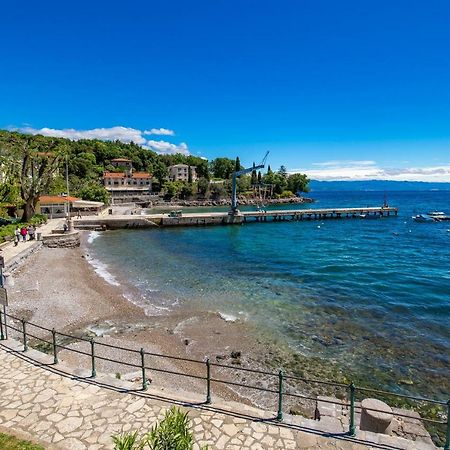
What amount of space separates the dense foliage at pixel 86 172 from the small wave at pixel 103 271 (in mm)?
17339

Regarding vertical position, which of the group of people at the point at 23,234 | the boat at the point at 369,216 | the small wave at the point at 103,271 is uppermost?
the group of people at the point at 23,234

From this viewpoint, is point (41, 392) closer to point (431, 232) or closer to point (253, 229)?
point (253, 229)

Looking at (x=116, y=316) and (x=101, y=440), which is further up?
(x=101, y=440)

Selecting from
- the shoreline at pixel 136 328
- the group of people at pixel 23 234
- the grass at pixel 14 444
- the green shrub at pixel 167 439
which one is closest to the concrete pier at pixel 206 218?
the group of people at pixel 23 234

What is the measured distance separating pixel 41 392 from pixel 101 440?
98.6 inches

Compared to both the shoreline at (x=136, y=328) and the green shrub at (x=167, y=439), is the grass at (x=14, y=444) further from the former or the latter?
the shoreline at (x=136, y=328)

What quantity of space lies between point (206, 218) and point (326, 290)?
4144 cm

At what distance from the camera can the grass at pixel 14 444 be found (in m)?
6.11

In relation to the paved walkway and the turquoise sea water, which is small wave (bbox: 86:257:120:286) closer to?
the turquoise sea water

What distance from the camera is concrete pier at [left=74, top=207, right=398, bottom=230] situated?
5316 cm

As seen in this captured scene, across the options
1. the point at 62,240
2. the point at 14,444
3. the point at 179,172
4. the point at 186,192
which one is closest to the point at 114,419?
the point at 14,444

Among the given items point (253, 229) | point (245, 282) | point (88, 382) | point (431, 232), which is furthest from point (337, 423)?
point (431, 232)

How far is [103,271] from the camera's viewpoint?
85.8 feet

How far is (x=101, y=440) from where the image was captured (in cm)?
656
